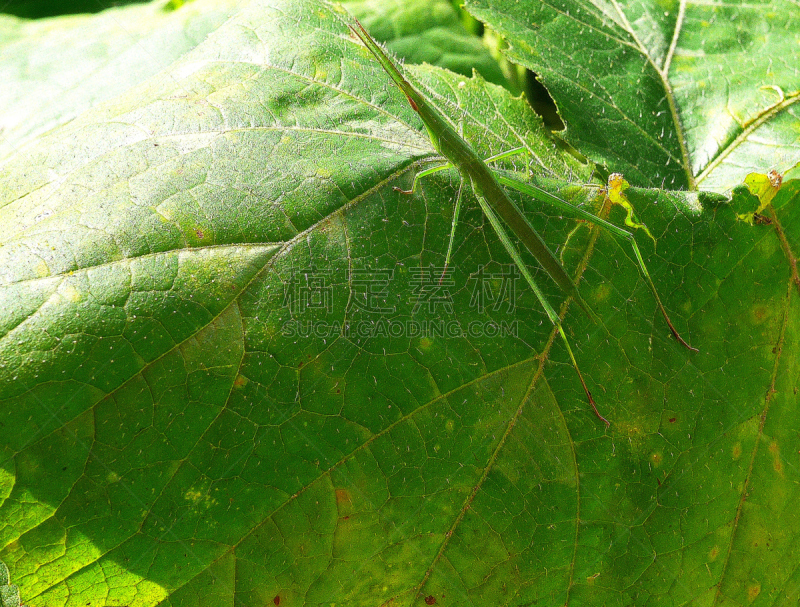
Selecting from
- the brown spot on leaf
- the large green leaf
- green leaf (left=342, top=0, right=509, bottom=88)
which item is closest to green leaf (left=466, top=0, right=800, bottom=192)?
the large green leaf

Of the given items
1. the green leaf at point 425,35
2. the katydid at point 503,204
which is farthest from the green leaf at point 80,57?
the katydid at point 503,204

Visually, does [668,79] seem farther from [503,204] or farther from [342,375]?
[342,375]

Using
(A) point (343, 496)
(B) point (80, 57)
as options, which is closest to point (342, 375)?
(A) point (343, 496)

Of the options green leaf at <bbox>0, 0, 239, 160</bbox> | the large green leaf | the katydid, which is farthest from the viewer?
green leaf at <bbox>0, 0, 239, 160</bbox>

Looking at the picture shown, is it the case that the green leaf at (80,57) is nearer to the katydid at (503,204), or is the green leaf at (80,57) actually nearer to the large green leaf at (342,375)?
the large green leaf at (342,375)

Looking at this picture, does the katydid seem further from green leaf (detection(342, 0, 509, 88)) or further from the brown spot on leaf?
green leaf (detection(342, 0, 509, 88))
